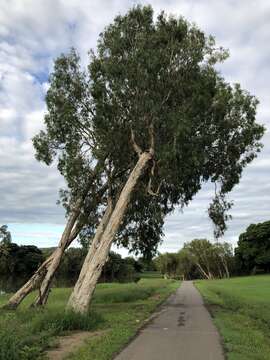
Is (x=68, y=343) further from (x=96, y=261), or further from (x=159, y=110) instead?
(x=159, y=110)

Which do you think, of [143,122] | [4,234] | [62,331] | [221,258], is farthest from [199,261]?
[62,331]

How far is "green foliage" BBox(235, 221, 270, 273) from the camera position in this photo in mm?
106688

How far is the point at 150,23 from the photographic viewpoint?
80.7ft

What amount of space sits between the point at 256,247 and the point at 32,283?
86.4m

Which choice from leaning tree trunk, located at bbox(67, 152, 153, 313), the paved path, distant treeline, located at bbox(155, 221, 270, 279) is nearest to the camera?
the paved path

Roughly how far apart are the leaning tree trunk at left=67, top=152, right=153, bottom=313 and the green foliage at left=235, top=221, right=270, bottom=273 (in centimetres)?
8652

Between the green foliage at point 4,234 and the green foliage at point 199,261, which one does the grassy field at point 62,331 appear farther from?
the green foliage at point 199,261

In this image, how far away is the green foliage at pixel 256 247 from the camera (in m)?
107

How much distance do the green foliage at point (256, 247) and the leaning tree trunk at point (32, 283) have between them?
81256 millimetres

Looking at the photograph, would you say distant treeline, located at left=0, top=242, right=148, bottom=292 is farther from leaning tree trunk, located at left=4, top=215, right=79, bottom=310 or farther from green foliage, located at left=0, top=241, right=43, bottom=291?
leaning tree trunk, located at left=4, top=215, right=79, bottom=310

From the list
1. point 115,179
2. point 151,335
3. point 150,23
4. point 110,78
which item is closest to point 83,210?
point 115,179

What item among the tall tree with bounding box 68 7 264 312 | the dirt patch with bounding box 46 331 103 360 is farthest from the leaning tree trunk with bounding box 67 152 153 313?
the dirt patch with bounding box 46 331 103 360

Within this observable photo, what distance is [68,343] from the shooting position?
13.4 m

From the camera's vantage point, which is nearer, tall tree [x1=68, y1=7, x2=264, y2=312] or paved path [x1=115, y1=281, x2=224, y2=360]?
paved path [x1=115, y1=281, x2=224, y2=360]
